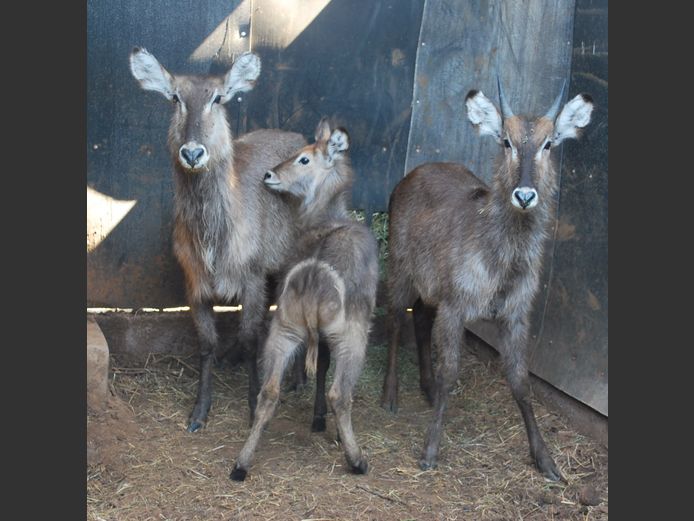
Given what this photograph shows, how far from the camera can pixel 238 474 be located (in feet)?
20.7

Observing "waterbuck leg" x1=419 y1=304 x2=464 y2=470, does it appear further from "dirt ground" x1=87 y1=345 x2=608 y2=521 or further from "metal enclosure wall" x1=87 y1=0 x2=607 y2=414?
"metal enclosure wall" x1=87 y1=0 x2=607 y2=414

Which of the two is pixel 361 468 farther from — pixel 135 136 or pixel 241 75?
pixel 135 136

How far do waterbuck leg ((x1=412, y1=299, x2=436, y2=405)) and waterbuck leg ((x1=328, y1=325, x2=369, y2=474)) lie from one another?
1573 millimetres

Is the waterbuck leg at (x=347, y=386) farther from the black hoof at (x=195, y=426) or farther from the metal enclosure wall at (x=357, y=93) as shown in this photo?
the metal enclosure wall at (x=357, y=93)

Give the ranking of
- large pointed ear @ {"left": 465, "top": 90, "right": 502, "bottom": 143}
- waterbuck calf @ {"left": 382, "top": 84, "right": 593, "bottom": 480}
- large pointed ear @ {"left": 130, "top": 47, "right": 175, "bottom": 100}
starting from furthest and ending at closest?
large pointed ear @ {"left": 130, "top": 47, "right": 175, "bottom": 100}, large pointed ear @ {"left": 465, "top": 90, "right": 502, "bottom": 143}, waterbuck calf @ {"left": 382, "top": 84, "right": 593, "bottom": 480}

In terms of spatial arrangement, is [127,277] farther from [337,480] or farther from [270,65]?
[337,480]

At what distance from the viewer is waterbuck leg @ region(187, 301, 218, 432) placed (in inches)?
288

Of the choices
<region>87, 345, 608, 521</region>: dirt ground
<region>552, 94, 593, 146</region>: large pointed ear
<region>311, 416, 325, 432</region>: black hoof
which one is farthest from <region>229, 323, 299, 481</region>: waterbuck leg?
<region>552, 94, 593, 146</region>: large pointed ear

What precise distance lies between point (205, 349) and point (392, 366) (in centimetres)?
143

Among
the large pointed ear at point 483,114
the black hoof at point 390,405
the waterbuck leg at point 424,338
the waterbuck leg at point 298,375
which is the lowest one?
the black hoof at point 390,405

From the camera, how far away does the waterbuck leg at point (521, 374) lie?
22.1 ft

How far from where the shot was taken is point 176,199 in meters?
7.14

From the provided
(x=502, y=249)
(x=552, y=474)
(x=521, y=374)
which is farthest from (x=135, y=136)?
(x=552, y=474)

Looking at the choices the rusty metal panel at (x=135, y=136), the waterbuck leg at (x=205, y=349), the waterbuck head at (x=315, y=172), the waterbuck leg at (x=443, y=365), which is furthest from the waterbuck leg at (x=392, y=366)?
the rusty metal panel at (x=135, y=136)
